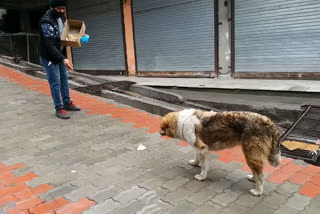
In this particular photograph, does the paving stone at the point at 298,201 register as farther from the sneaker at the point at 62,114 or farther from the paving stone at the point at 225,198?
the sneaker at the point at 62,114

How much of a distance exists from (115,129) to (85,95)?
2772mm

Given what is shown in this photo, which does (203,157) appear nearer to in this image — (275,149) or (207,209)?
(207,209)

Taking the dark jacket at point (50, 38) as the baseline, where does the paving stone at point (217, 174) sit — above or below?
below

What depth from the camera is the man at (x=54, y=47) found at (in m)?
5.31

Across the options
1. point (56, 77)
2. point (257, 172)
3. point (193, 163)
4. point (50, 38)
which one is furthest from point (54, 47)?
point (257, 172)

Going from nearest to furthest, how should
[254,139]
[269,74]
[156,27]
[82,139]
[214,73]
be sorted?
[254,139], [82,139], [269,74], [214,73], [156,27]

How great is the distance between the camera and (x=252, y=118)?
3.01 m

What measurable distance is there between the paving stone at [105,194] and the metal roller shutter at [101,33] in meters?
10.7

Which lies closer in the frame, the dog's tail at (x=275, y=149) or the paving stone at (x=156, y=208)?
the paving stone at (x=156, y=208)

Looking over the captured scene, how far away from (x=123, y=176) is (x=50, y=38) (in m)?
3.07

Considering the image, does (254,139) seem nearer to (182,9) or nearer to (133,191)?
(133,191)

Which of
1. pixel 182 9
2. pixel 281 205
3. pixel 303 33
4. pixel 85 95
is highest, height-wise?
pixel 182 9

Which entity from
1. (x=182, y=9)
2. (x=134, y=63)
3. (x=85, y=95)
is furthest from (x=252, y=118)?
(x=134, y=63)

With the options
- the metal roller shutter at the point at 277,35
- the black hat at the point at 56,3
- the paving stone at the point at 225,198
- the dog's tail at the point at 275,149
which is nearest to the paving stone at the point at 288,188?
the dog's tail at the point at 275,149
